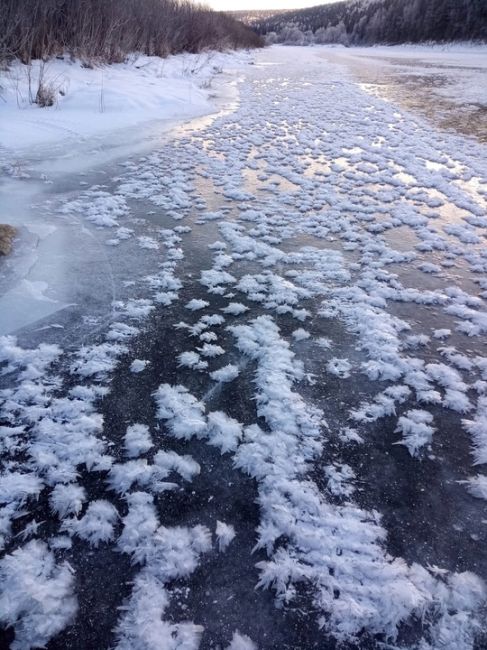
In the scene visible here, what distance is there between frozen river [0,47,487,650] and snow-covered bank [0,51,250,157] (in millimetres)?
3309

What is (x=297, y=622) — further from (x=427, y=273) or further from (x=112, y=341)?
(x=427, y=273)

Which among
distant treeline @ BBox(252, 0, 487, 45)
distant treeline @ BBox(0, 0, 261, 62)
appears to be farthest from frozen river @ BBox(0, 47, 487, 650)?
distant treeline @ BBox(252, 0, 487, 45)

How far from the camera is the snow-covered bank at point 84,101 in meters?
8.27

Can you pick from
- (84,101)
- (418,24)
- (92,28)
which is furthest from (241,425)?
(418,24)

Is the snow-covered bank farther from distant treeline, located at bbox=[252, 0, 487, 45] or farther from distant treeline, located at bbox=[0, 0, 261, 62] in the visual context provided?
distant treeline, located at bbox=[252, 0, 487, 45]

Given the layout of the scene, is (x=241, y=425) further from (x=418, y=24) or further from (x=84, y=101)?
(x=418, y=24)

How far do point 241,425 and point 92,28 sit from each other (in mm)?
14747

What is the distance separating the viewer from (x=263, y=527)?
198cm

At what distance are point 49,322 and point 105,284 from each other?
2.40 ft

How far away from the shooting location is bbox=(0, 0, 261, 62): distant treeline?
10008mm

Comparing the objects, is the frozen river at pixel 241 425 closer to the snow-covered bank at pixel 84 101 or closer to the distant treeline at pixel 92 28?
the snow-covered bank at pixel 84 101

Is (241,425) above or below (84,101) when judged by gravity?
below

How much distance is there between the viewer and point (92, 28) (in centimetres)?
1246

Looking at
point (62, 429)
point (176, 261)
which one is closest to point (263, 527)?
point (62, 429)
